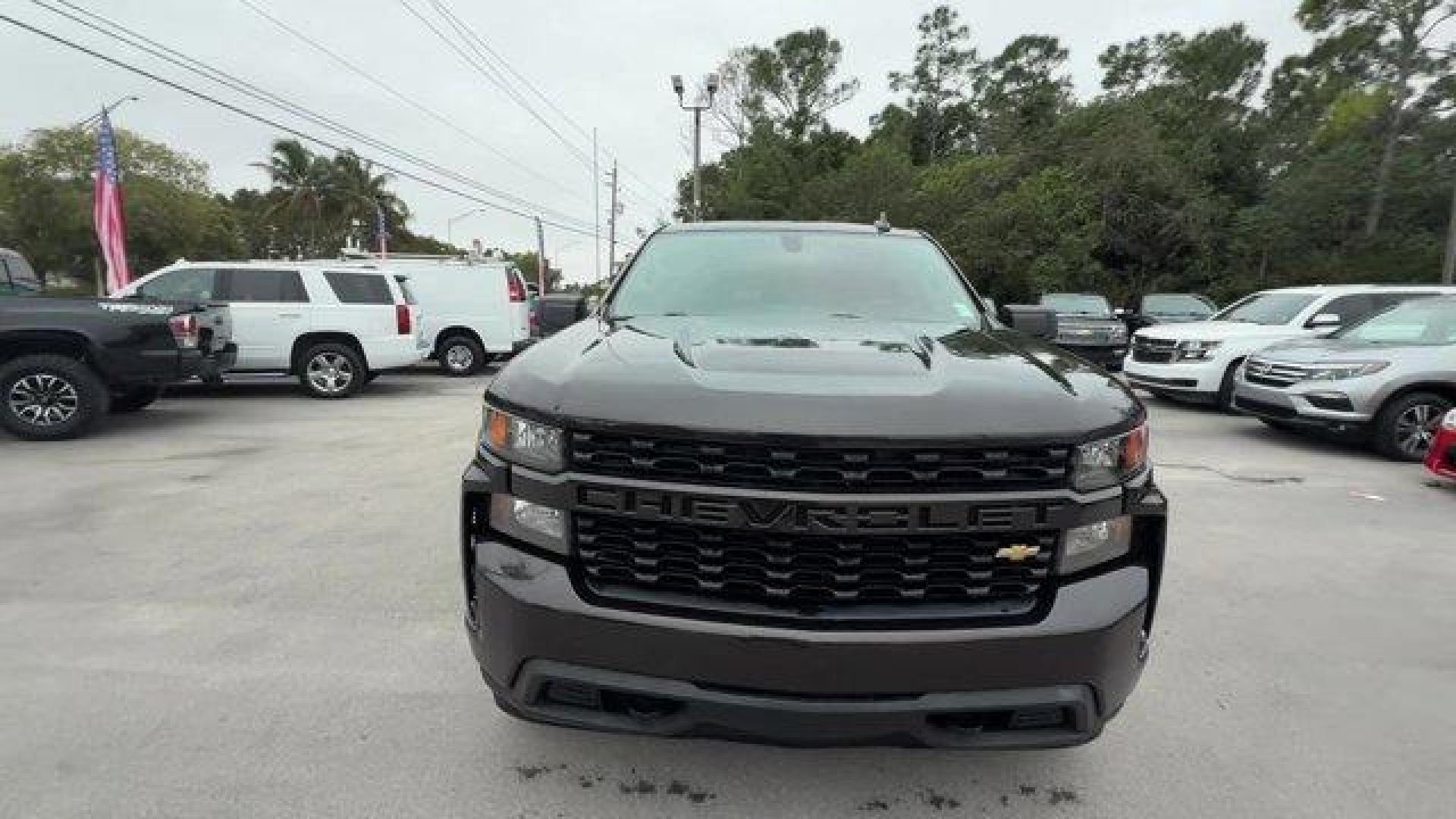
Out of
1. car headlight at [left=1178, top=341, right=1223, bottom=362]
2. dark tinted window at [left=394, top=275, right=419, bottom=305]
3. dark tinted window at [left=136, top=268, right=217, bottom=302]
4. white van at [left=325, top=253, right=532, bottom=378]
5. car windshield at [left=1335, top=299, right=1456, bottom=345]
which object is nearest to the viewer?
car windshield at [left=1335, top=299, right=1456, bottom=345]

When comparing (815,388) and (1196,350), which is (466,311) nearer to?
(1196,350)

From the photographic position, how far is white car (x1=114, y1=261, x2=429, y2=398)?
11.5m

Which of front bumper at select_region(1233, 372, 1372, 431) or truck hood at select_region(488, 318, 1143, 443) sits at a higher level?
truck hood at select_region(488, 318, 1143, 443)

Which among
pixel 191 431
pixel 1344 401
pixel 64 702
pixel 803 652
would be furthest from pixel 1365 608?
pixel 191 431

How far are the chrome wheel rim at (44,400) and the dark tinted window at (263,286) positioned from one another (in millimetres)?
3620

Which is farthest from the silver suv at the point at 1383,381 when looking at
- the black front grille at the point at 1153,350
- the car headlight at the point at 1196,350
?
the black front grille at the point at 1153,350

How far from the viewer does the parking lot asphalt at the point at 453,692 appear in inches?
104

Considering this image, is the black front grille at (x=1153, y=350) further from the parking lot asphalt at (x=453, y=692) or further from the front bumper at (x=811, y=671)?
the front bumper at (x=811, y=671)

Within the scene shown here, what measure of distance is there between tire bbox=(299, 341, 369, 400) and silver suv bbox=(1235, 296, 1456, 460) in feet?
35.4

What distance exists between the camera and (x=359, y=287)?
1208 cm

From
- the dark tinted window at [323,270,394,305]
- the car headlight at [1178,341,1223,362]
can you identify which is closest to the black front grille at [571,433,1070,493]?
the car headlight at [1178,341,1223,362]

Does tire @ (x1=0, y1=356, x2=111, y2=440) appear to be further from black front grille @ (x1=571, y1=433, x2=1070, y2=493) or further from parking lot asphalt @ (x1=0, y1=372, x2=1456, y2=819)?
black front grille @ (x1=571, y1=433, x2=1070, y2=493)

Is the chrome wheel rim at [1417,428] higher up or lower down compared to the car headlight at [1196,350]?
lower down

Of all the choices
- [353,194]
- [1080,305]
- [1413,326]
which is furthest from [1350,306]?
[353,194]
